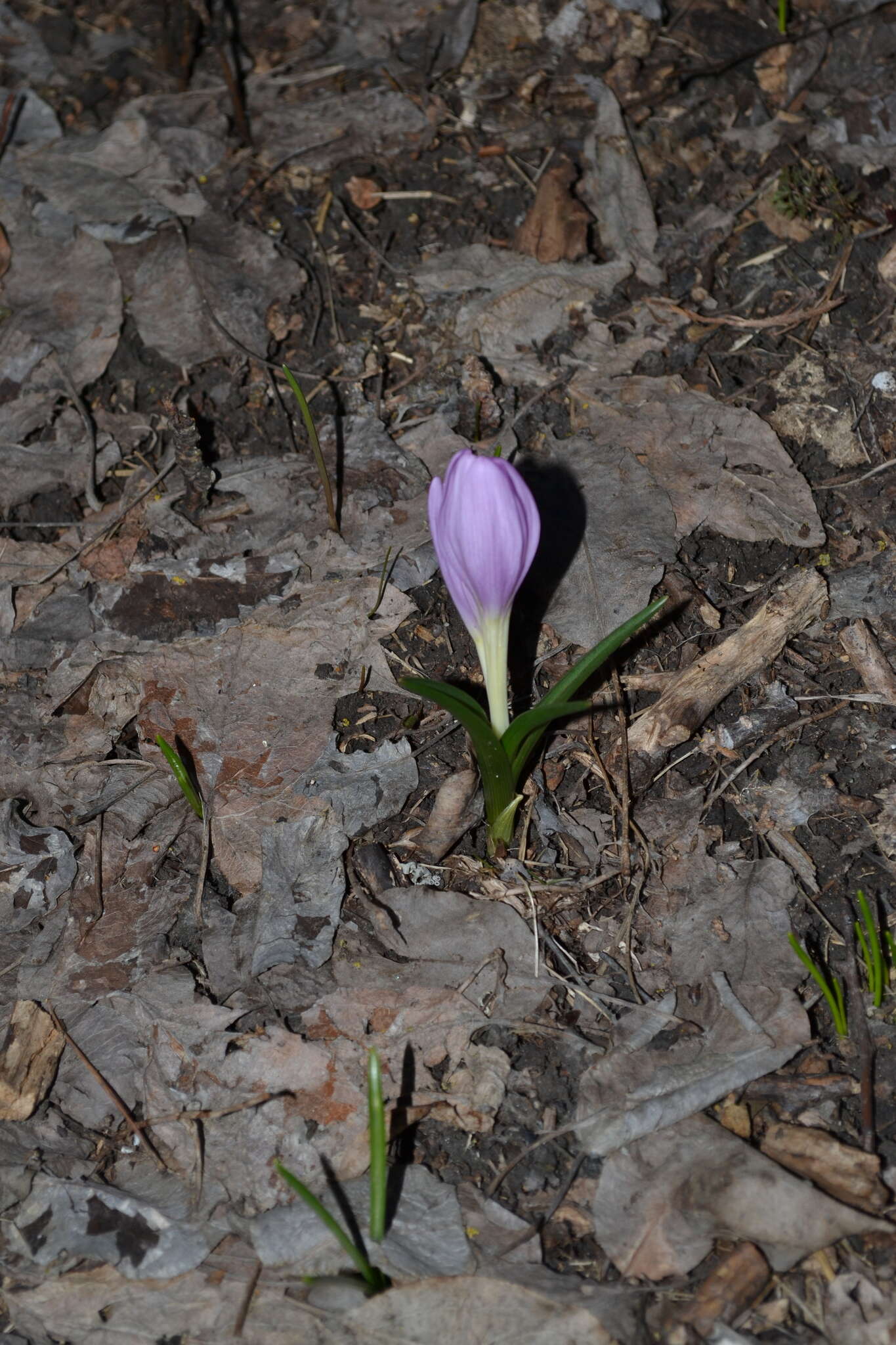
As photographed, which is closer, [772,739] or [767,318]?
[772,739]

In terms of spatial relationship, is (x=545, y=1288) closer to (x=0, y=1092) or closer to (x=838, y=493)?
(x=0, y=1092)

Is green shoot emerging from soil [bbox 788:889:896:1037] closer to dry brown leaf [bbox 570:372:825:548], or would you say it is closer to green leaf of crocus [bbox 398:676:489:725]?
green leaf of crocus [bbox 398:676:489:725]

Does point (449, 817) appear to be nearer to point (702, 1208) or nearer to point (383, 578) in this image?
point (383, 578)

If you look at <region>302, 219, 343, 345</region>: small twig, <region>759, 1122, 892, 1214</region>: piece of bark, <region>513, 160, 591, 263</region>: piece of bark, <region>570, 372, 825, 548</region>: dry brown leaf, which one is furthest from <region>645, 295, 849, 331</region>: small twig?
<region>759, 1122, 892, 1214</region>: piece of bark

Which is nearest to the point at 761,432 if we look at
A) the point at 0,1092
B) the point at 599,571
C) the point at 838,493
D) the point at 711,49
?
the point at 838,493

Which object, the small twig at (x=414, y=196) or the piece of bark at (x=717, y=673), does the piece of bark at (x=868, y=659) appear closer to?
the piece of bark at (x=717, y=673)

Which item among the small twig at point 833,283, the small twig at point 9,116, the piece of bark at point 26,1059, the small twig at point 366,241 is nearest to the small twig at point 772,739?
the small twig at point 833,283

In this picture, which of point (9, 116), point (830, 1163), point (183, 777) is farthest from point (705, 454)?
point (9, 116)
